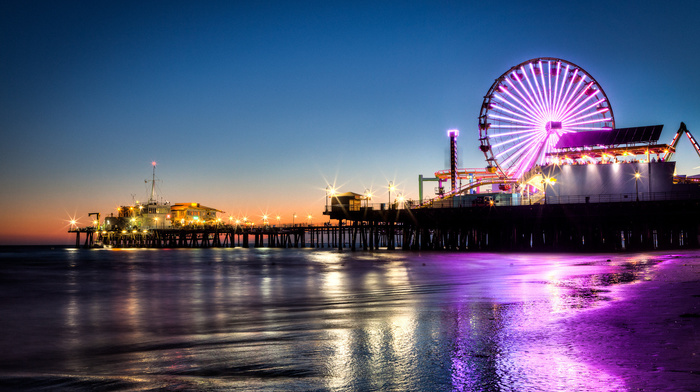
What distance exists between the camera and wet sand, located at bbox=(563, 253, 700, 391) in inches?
255

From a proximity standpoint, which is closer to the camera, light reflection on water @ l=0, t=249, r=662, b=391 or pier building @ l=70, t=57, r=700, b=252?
light reflection on water @ l=0, t=249, r=662, b=391

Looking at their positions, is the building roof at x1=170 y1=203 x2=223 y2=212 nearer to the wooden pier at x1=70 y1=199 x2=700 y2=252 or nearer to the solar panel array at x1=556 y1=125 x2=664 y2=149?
the wooden pier at x1=70 y1=199 x2=700 y2=252

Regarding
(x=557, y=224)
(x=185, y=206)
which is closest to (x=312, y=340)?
(x=557, y=224)

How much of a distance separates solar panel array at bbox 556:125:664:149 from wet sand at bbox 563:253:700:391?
52.3m

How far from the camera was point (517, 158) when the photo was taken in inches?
2544

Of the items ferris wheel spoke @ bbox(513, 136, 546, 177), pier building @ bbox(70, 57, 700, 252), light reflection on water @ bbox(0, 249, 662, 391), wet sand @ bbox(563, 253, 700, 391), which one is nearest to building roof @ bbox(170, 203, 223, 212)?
pier building @ bbox(70, 57, 700, 252)

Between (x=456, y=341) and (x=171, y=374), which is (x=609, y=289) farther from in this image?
(x=171, y=374)

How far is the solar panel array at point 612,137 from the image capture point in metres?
60.3

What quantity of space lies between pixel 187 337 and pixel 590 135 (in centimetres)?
6447

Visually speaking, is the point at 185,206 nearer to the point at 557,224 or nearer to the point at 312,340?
the point at 557,224

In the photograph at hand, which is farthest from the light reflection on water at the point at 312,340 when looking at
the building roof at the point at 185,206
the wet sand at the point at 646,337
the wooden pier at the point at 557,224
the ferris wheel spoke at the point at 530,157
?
the building roof at the point at 185,206

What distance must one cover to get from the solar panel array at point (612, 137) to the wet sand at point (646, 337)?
5231 cm

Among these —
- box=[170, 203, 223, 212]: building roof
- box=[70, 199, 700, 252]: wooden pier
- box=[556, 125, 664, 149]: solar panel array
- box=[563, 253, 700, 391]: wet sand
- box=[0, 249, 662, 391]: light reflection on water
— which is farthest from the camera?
box=[170, 203, 223, 212]: building roof

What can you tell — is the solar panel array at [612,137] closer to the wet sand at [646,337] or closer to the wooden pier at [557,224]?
the wooden pier at [557,224]
